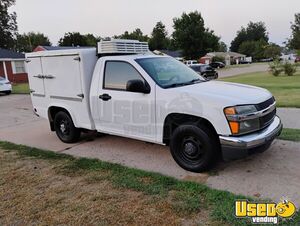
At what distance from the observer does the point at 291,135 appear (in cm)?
586

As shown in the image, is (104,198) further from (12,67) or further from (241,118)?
(12,67)

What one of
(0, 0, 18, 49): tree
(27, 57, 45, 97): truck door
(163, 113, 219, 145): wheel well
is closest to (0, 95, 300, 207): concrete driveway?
(163, 113, 219, 145): wheel well

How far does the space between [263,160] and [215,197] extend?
1.59 metres

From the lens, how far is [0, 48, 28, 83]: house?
3109cm

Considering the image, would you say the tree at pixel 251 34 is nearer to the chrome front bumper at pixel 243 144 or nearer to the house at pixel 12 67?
the house at pixel 12 67

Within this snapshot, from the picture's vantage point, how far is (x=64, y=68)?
580 centimetres

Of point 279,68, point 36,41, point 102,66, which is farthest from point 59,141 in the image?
point 36,41

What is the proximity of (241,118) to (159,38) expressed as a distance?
92452 mm

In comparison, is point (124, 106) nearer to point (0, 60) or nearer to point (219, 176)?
point (219, 176)

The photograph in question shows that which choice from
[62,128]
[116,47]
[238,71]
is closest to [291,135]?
[116,47]

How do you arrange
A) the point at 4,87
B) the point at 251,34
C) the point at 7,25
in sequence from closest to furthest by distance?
the point at 4,87 → the point at 7,25 → the point at 251,34

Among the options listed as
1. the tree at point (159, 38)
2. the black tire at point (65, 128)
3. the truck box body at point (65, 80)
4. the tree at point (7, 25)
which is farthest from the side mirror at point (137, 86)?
the tree at point (159, 38)

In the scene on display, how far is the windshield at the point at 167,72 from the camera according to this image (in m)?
4.78

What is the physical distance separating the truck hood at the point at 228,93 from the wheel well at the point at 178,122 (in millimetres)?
385
